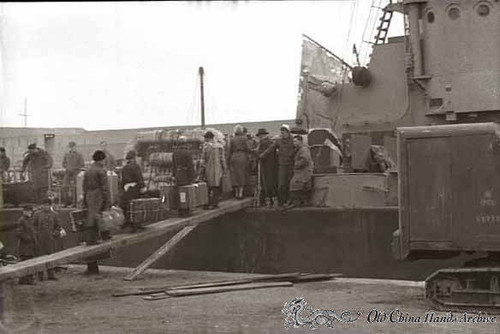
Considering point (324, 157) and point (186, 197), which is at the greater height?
point (324, 157)

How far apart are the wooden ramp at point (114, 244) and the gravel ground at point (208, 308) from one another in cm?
51

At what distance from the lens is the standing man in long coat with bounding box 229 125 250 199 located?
14.3 metres

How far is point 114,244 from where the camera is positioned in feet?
36.0

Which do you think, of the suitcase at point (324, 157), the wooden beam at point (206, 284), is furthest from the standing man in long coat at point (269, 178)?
the wooden beam at point (206, 284)

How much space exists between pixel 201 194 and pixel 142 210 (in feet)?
5.21

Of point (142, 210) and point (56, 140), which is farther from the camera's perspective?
point (56, 140)

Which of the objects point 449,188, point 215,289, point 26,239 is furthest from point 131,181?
point 449,188

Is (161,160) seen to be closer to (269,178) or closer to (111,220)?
(269,178)

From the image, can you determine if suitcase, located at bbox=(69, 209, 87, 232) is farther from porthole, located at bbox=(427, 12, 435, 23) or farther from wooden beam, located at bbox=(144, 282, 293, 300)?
porthole, located at bbox=(427, 12, 435, 23)

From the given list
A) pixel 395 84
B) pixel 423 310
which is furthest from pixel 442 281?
pixel 395 84

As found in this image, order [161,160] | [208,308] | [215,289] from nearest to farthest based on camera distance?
1. [208,308]
2. [215,289]
3. [161,160]

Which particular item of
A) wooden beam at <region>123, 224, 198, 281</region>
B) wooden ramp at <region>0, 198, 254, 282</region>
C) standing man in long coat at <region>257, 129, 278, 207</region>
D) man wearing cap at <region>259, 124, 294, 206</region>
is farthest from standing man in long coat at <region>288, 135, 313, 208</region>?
wooden beam at <region>123, 224, 198, 281</region>

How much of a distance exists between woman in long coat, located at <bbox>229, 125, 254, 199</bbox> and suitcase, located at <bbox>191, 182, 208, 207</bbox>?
45.2 inches

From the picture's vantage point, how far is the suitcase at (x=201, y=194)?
42.5 feet
